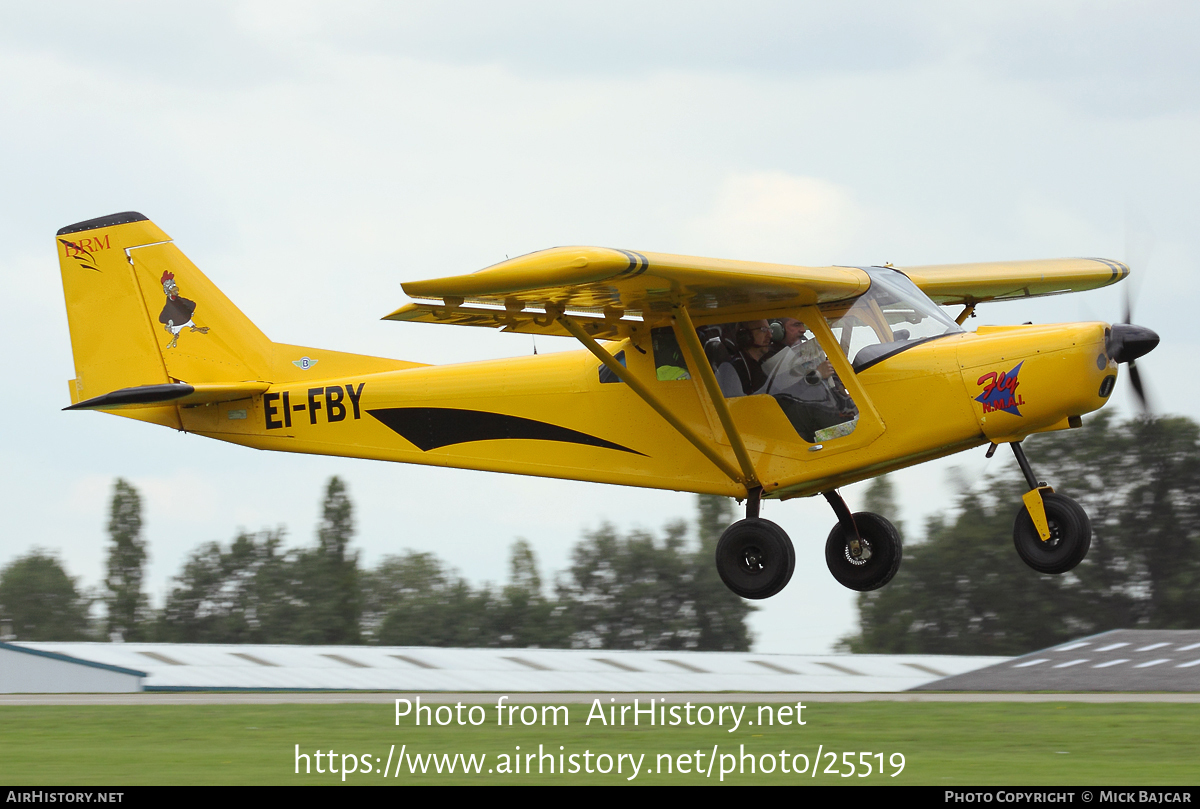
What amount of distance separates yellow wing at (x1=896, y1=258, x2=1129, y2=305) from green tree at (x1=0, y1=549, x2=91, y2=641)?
62.8m

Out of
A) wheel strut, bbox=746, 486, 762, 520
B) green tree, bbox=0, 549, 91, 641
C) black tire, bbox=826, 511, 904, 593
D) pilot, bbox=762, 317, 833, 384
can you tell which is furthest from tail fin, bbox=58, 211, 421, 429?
green tree, bbox=0, 549, 91, 641

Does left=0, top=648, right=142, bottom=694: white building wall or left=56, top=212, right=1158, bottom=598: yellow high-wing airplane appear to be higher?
left=56, top=212, right=1158, bottom=598: yellow high-wing airplane

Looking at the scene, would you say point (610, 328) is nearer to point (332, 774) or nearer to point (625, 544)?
point (332, 774)

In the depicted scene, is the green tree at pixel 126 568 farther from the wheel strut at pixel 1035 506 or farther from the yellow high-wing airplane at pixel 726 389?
the wheel strut at pixel 1035 506

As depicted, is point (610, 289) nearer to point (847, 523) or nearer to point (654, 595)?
point (847, 523)

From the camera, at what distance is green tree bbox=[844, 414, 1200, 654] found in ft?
182

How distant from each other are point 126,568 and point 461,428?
195ft

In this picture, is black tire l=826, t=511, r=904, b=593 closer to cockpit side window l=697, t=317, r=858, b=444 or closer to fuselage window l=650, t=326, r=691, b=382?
cockpit side window l=697, t=317, r=858, b=444

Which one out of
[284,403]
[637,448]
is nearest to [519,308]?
[637,448]

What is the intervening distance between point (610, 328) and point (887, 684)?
578 inches

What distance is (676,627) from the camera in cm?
6525

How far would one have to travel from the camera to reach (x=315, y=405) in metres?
15.5

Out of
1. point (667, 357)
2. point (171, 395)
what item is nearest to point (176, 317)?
point (171, 395)

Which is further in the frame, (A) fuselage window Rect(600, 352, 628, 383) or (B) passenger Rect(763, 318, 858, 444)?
(A) fuselage window Rect(600, 352, 628, 383)
